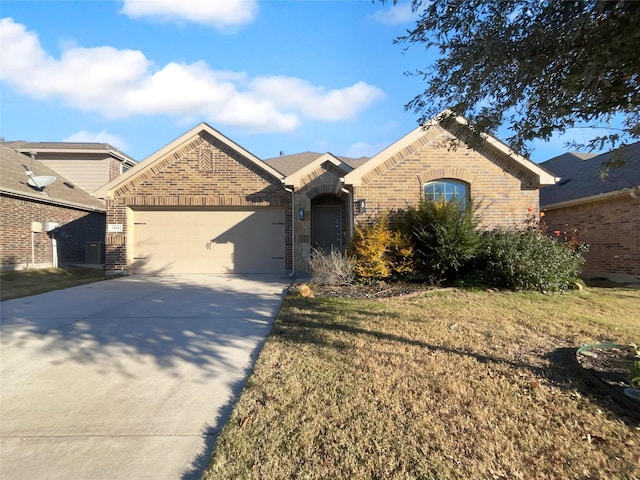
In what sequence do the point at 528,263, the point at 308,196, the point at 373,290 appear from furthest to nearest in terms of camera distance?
the point at 308,196 < the point at 373,290 < the point at 528,263

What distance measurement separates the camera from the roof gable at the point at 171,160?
13305 millimetres

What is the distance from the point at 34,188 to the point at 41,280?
17.0 ft

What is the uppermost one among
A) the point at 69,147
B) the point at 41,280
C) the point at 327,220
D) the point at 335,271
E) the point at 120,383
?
the point at 69,147

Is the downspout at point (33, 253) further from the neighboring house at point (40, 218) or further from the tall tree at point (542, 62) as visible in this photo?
the tall tree at point (542, 62)

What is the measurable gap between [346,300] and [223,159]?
8246 millimetres

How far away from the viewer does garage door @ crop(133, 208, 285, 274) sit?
13.6 metres

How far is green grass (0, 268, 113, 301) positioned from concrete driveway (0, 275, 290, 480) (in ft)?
7.74

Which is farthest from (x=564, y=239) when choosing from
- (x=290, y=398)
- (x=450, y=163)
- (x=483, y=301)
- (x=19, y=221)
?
(x=19, y=221)

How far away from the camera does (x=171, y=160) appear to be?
13500mm

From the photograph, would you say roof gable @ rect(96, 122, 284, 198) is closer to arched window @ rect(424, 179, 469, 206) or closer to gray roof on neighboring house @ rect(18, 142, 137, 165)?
arched window @ rect(424, 179, 469, 206)

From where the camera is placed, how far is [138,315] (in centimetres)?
672

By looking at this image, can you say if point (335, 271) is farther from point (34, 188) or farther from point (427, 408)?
point (34, 188)

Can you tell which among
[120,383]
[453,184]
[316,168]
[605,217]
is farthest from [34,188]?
[605,217]

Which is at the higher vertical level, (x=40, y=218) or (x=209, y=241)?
(x=40, y=218)
